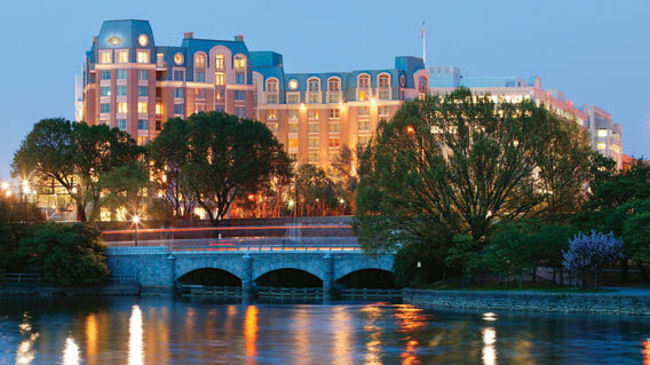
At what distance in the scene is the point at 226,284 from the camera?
401 ft

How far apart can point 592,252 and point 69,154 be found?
87.4 m

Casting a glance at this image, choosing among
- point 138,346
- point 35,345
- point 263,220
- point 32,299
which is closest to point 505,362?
point 138,346

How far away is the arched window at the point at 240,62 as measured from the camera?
Answer: 195875 millimetres

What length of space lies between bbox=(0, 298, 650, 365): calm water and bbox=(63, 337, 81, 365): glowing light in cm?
7

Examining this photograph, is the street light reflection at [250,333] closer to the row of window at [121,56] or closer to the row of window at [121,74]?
the row of window at [121,74]

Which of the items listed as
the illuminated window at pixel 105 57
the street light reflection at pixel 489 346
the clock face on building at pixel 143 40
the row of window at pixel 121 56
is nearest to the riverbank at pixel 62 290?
the street light reflection at pixel 489 346

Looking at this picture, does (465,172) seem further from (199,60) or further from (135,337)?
(199,60)

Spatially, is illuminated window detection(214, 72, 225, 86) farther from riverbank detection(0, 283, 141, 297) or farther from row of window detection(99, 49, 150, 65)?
riverbank detection(0, 283, 141, 297)

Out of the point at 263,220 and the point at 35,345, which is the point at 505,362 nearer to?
the point at 35,345

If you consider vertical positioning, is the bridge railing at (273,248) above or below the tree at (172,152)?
below

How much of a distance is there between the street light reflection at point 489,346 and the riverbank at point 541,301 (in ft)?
39.3

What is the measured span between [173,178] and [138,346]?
296 feet

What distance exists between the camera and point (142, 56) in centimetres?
18562

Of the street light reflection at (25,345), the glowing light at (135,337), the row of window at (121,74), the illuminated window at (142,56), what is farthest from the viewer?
the illuminated window at (142,56)
